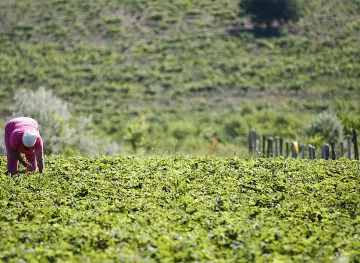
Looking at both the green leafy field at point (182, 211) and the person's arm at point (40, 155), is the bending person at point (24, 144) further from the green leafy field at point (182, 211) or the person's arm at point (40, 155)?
the green leafy field at point (182, 211)

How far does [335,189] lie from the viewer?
12289 mm

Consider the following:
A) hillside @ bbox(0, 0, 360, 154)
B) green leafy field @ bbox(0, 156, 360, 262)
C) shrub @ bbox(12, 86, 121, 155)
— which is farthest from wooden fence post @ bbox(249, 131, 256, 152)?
hillside @ bbox(0, 0, 360, 154)

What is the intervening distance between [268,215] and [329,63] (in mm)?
46579

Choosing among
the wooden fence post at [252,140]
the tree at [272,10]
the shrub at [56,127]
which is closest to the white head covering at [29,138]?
the wooden fence post at [252,140]

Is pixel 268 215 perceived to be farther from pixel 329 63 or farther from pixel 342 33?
pixel 342 33

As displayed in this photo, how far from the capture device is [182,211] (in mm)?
10445

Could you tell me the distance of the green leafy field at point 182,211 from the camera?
8.56m

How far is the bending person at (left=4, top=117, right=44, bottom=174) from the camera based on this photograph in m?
12.6

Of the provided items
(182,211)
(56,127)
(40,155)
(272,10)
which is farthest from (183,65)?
(182,211)

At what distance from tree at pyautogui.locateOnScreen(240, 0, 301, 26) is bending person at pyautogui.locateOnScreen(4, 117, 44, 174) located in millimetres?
52111

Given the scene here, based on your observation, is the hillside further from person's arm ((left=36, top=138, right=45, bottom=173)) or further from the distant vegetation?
person's arm ((left=36, top=138, right=45, bottom=173))

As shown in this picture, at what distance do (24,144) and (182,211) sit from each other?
4.25 metres

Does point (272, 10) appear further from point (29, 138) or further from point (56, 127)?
point (29, 138)

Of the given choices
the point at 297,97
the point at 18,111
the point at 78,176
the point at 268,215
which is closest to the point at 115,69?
the point at 297,97
